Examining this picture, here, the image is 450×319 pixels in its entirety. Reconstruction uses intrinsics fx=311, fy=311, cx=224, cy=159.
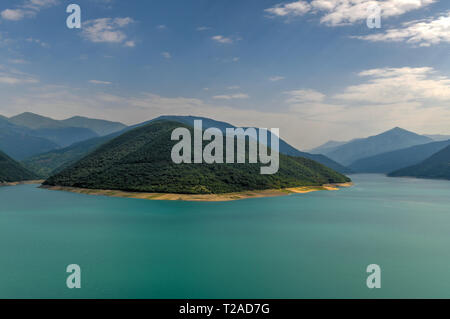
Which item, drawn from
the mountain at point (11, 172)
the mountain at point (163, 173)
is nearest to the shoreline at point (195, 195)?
the mountain at point (163, 173)

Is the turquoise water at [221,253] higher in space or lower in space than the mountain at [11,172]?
lower

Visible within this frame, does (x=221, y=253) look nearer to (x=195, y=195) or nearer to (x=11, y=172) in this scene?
(x=195, y=195)

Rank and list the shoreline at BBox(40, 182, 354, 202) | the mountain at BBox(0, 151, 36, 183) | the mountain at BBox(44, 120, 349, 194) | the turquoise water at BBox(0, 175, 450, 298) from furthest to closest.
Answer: the mountain at BBox(0, 151, 36, 183) → the mountain at BBox(44, 120, 349, 194) → the shoreline at BBox(40, 182, 354, 202) → the turquoise water at BBox(0, 175, 450, 298)

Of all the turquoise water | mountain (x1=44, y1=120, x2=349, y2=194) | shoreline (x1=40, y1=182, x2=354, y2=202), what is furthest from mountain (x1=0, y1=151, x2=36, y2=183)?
the turquoise water

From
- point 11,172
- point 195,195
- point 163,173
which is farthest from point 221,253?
point 11,172

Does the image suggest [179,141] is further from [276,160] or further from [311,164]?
[311,164]

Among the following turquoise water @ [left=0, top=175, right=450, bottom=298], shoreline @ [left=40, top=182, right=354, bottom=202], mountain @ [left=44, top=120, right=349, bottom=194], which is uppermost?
mountain @ [left=44, top=120, right=349, bottom=194]

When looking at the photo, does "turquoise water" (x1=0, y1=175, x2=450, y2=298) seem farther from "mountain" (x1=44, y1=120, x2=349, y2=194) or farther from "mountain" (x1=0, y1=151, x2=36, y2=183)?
"mountain" (x1=0, y1=151, x2=36, y2=183)

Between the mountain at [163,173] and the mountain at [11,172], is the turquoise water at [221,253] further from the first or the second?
the mountain at [11,172]
